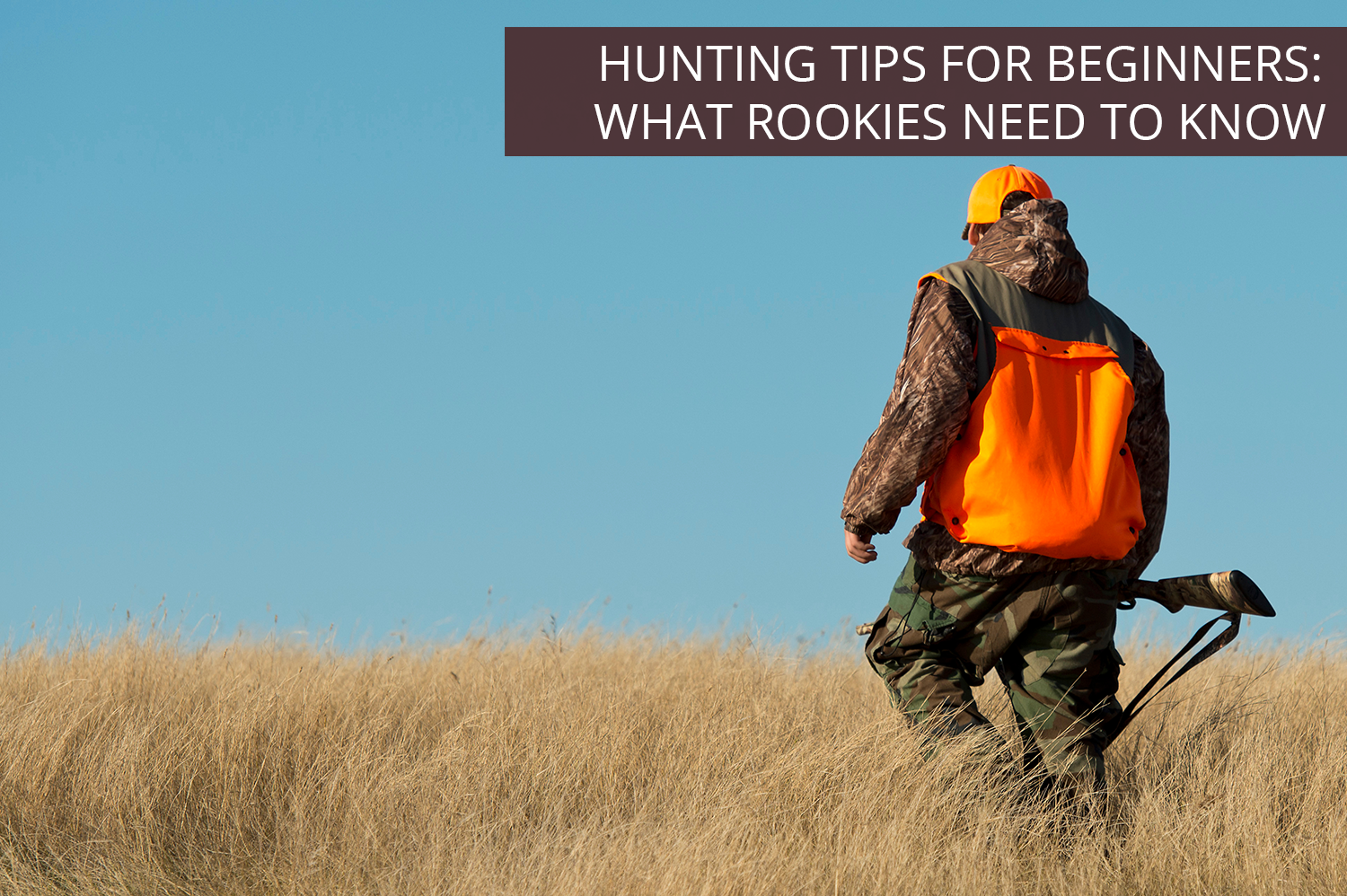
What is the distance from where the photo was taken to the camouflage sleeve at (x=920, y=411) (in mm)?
3826

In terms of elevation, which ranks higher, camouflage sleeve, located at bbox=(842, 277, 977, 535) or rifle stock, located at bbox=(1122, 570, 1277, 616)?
camouflage sleeve, located at bbox=(842, 277, 977, 535)

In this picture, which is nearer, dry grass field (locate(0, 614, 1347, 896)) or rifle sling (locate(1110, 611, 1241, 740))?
dry grass field (locate(0, 614, 1347, 896))

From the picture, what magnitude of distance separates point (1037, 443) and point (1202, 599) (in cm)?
105

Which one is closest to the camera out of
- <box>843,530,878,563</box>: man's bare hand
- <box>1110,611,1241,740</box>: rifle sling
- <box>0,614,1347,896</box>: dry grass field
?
<box>0,614,1347,896</box>: dry grass field

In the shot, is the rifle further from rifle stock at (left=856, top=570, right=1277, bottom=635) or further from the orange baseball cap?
the orange baseball cap

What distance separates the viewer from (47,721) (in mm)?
5090

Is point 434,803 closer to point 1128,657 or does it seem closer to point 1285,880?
point 1285,880

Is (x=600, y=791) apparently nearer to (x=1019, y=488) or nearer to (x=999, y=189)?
(x=1019, y=488)

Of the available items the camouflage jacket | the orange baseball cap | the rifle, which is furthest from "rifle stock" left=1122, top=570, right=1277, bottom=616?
the orange baseball cap

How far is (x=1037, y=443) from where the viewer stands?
153 inches

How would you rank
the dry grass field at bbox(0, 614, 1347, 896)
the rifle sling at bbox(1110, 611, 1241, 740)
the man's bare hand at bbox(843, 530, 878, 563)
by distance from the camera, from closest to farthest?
the dry grass field at bbox(0, 614, 1347, 896), the man's bare hand at bbox(843, 530, 878, 563), the rifle sling at bbox(1110, 611, 1241, 740)

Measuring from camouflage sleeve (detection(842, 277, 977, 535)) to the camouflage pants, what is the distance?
422 mm

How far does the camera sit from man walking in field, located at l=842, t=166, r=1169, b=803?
3865 millimetres

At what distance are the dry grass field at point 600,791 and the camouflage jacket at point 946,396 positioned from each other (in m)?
0.79
